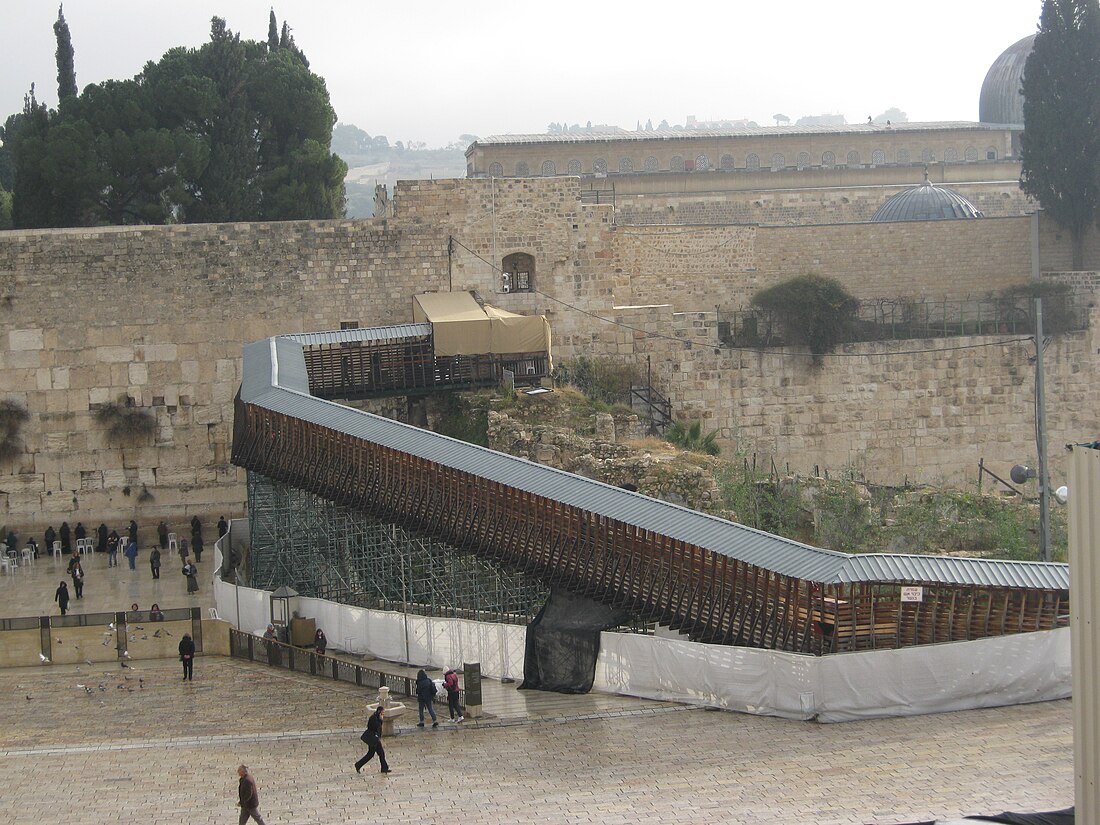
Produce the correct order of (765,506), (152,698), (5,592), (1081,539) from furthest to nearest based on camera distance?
(765,506) → (5,592) → (152,698) → (1081,539)

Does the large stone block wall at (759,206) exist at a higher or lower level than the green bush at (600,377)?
higher

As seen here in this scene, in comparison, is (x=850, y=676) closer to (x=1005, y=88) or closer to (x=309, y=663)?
(x=309, y=663)

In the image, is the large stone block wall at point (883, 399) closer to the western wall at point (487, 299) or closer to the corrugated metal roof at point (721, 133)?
the western wall at point (487, 299)

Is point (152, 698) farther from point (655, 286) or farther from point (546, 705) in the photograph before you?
point (655, 286)

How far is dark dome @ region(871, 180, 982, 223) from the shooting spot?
35.6 m

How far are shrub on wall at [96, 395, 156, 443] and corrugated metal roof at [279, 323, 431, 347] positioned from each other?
292cm

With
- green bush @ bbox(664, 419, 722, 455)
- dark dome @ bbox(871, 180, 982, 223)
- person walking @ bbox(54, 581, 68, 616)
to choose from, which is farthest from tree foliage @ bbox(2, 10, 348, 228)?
dark dome @ bbox(871, 180, 982, 223)

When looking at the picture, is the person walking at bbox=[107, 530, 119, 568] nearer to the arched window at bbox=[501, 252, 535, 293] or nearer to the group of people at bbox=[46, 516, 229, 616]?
the group of people at bbox=[46, 516, 229, 616]

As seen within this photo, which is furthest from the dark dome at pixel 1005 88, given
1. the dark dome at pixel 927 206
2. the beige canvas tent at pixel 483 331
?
the beige canvas tent at pixel 483 331

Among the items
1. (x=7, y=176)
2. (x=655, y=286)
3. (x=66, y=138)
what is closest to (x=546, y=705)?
(x=655, y=286)

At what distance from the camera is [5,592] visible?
73.9ft

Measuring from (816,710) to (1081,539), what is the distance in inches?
180

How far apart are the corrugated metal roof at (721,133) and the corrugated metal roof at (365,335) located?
1761cm

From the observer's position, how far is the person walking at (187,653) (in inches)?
654
